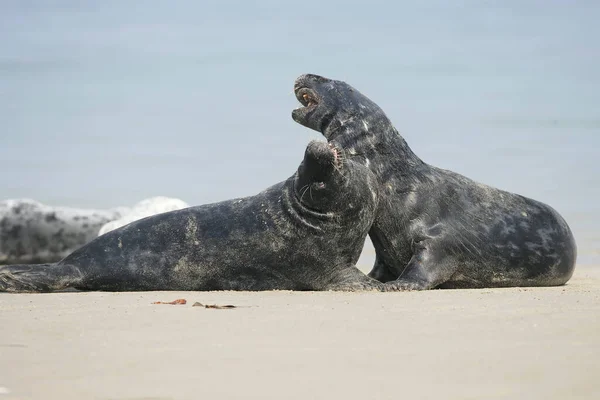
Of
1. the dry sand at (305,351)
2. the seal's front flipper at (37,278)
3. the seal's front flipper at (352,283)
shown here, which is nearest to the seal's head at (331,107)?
the seal's front flipper at (352,283)

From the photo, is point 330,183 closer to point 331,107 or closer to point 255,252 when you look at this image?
point 255,252

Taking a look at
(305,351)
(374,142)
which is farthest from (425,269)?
(305,351)

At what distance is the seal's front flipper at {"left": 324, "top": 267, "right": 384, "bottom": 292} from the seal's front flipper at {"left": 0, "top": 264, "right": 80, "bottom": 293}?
2630 mm

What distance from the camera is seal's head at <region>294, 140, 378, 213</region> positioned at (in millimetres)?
9539

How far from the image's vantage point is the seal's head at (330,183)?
31.3 ft

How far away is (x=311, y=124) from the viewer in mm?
11422

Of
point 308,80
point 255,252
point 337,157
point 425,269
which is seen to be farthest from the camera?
point 308,80

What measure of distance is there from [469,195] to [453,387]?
6.80m

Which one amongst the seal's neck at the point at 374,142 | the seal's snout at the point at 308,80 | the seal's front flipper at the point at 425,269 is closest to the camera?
the seal's front flipper at the point at 425,269

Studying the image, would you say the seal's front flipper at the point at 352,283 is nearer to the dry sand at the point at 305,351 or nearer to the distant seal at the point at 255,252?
the distant seal at the point at 255,252

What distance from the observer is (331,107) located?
1122cm

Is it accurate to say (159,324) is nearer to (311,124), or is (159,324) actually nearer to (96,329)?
(96,329)

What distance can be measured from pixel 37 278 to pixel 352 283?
3.18 metres

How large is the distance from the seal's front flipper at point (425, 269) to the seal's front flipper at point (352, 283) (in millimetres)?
156
